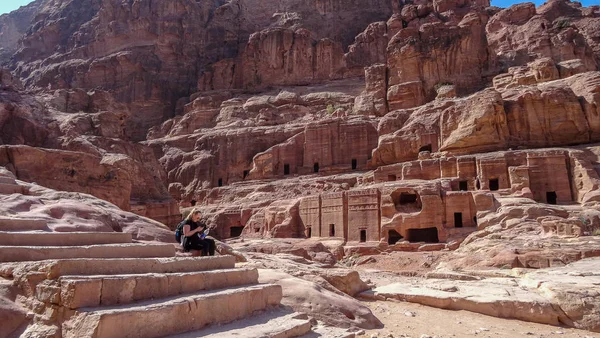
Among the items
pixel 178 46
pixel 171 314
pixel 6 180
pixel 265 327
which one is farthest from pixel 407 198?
pixel 178 46

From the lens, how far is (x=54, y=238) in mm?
7480

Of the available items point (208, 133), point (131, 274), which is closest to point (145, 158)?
point (208, 133)

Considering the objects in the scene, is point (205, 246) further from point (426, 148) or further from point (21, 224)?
point (426, 148)

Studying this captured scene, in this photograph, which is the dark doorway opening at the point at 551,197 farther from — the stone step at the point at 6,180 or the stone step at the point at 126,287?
Result: the stone step at the point at 6,180

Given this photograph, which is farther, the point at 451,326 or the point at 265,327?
the point at 451,326

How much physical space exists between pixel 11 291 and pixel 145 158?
99.1 ft

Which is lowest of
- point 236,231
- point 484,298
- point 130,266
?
point 484,298

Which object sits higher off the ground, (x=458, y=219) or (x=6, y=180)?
(x=6, y=180)

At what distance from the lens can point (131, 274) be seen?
627cm

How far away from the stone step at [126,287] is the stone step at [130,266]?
25 cm

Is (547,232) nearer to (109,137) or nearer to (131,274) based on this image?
(131,274)

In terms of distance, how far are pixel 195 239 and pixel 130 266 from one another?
323 cm

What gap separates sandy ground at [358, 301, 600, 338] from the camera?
8266mm

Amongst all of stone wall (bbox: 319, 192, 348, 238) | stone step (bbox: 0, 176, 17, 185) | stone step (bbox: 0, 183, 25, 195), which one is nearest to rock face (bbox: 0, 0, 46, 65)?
stone wall (bbox: 319, 192, 348, 238)
